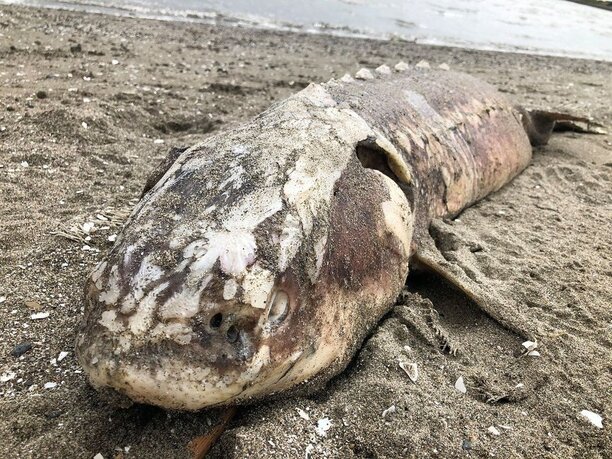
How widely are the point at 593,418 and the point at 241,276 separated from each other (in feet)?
5.50

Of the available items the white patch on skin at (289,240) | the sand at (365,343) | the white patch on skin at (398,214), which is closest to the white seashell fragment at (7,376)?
the sand at (365,343)

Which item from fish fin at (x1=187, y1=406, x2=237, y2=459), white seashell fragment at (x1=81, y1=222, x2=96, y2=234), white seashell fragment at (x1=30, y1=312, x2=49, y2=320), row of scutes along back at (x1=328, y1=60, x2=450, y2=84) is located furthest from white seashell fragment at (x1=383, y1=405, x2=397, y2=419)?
row of scutes along back at (x1=328, y1=60, x2=450, y2=84)

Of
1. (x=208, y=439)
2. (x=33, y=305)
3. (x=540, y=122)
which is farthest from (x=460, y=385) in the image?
(x=540, y=122)

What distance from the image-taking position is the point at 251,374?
1994 millimetres

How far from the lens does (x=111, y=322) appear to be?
1956mm

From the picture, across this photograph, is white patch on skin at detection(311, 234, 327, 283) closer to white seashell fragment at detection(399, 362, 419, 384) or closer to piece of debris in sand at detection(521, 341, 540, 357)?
white seashell fragment at detection(399, 362, 419, 384)

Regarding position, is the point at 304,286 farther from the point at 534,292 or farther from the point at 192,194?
the point at 534,292

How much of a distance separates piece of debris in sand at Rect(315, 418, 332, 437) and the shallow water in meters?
9.95

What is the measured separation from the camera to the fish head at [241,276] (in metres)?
1.93

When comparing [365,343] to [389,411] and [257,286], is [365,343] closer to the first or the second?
[389,411]

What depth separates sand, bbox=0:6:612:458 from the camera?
2180 millimetres

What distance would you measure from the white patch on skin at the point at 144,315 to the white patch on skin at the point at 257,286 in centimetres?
29

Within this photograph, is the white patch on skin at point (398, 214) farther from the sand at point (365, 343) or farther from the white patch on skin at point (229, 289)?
the white patch on skin at point (229, 289)

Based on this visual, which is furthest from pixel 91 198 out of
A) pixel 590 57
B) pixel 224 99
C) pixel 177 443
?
pixel 590 57
